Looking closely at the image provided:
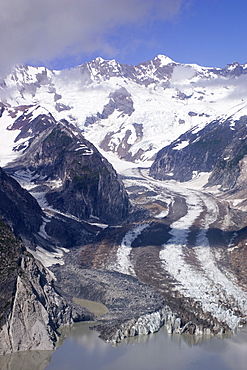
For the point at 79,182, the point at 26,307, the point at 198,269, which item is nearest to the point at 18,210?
the point at 79,182

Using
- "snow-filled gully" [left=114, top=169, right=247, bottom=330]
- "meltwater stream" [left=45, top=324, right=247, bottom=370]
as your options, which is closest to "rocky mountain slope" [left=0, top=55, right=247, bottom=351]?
"snow-filled gully" [left=114, top=169, right=247, bottom=330]

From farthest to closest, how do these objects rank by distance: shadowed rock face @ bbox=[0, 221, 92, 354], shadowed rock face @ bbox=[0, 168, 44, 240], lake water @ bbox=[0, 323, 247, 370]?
shadowed rock face @ bbox=[0, 168, 44, 240]
shadowed rock face @ bbox=[0, 221, 92, 354]
lake water @ bbox=[0, 323, 247, 370]

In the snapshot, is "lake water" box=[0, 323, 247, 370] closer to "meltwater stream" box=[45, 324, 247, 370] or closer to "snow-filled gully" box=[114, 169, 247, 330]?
"meltwater stream" box=[45, 324, 247, 370]

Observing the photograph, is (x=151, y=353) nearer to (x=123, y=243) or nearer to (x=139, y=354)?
(x=139, y=354)

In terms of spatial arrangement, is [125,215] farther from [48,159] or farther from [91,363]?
[91,363]

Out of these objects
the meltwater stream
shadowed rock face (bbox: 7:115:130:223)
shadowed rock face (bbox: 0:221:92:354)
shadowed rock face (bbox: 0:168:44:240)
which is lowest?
the meltwater stream

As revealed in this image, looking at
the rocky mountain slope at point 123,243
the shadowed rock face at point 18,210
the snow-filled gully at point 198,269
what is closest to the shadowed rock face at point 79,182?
the rocky mountain slope at point 123,243
